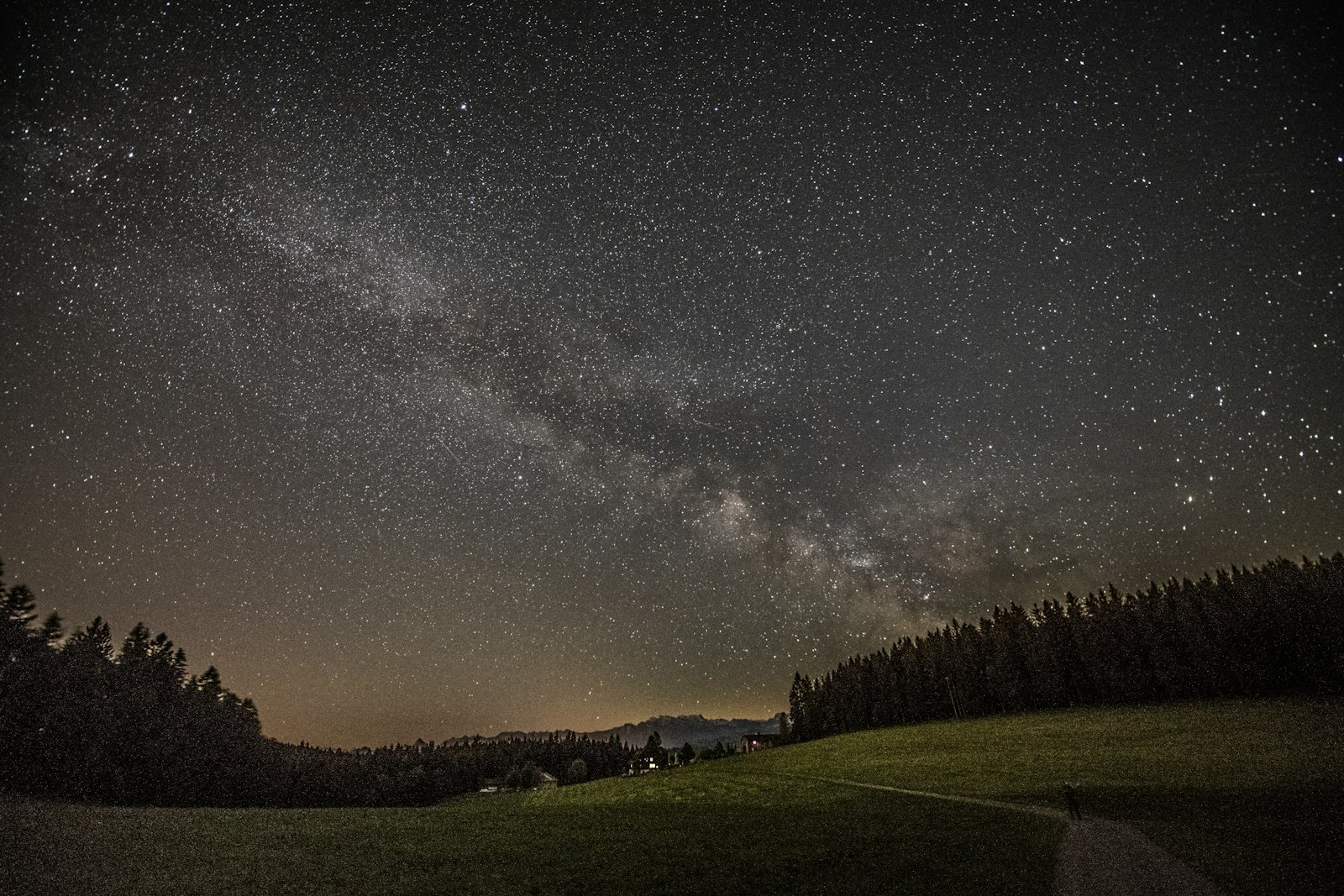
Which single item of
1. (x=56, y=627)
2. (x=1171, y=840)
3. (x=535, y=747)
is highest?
(x=56, y=627)

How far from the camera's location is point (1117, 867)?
19.7 meters

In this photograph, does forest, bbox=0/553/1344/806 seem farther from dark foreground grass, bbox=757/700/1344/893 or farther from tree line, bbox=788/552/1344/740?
dark foreground grass, bbox=757/700/1344/893

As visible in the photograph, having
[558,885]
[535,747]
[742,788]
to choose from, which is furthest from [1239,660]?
[535,747]

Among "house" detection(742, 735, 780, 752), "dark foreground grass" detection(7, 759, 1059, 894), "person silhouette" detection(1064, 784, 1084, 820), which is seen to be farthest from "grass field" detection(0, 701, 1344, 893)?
"house" detection(742, 735, 780, 752)

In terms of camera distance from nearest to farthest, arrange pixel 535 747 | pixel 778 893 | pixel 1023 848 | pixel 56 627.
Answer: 1. pixel 778 893
2. pixel 1023 848
3. pixel 56 627
4. pixel 535 747

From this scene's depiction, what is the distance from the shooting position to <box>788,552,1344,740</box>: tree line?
7519cm

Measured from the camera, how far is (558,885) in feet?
63.6

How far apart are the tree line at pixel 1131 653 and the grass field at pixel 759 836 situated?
33609 mm

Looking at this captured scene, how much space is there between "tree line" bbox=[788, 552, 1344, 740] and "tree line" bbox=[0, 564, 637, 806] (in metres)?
69.1

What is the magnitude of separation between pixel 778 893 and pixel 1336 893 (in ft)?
49.8

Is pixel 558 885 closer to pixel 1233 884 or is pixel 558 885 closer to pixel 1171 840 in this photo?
pixel 1233 884

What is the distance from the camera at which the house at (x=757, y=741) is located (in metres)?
131

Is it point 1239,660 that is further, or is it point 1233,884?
point 1239,660

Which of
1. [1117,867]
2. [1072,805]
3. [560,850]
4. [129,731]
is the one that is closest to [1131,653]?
[1072,805]
